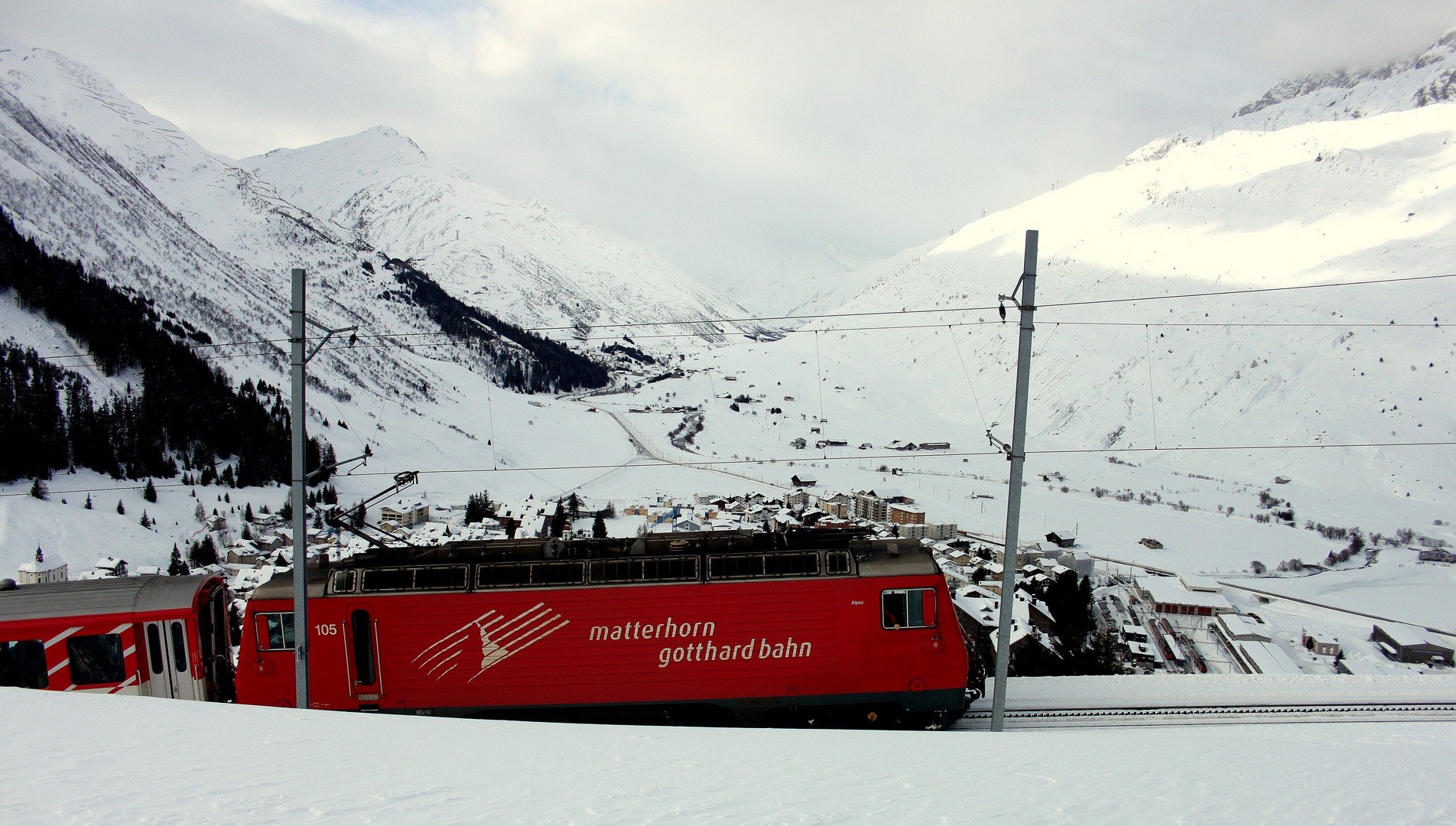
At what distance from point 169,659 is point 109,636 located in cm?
91

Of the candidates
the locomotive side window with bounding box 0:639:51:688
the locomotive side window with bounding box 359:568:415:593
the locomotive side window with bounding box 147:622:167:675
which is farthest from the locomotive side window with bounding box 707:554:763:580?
the locomotive side window with bounding box 0:639:51:688

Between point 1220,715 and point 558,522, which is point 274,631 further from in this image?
point 558,522

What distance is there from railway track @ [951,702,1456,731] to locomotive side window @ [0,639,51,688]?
14775 mm

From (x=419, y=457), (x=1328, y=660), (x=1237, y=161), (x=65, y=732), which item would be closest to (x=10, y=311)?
(x=419, y=457)

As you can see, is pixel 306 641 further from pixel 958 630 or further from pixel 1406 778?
pixel 1406 778

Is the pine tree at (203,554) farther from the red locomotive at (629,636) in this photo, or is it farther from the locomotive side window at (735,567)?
the locomotive side window at (735,567)

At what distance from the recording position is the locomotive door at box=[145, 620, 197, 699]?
Answer: 35.8 feet

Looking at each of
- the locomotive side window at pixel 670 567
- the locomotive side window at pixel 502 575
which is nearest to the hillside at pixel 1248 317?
the locomotive side window at pixel 670 567

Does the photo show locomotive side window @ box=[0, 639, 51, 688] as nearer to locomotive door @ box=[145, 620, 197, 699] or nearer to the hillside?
locomotive door @ box=[145, 620, 197, 699]

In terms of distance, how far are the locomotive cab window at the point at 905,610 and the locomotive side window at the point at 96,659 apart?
12.1 m

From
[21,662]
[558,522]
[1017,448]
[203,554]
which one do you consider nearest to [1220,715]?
[1017,448]

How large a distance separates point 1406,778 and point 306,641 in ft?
46.6

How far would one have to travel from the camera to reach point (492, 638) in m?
10.9

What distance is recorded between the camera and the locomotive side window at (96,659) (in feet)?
34.9
